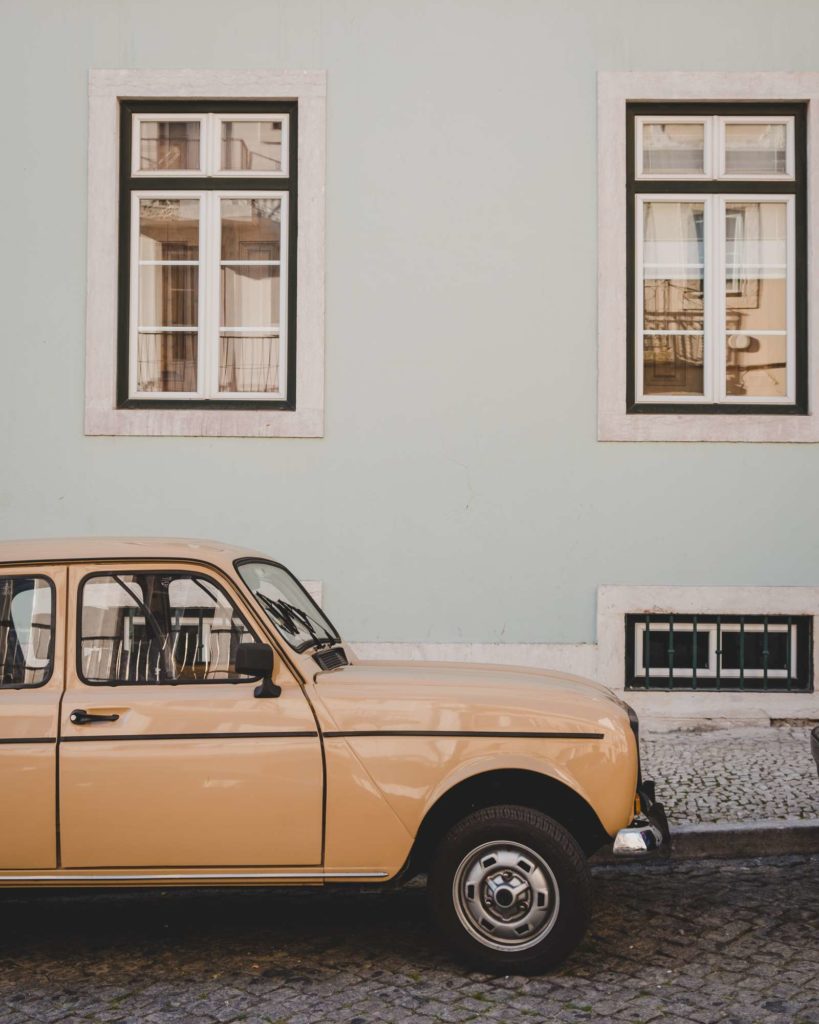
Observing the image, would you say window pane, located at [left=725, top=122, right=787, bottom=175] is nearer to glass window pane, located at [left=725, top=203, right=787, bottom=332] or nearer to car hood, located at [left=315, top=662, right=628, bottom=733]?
glass window pane, located at [left=725, top=203, right=787, bottom=332]

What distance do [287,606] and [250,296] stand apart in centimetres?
474

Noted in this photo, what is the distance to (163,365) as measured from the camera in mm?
9289

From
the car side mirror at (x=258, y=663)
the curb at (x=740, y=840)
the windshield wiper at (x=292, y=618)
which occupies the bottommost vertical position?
the curb at (x=740, y=840)

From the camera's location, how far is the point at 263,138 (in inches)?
364

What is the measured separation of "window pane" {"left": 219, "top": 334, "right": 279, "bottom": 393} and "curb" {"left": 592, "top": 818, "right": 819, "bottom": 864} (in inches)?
184

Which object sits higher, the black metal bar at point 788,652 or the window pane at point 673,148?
the window pane at point 673,148

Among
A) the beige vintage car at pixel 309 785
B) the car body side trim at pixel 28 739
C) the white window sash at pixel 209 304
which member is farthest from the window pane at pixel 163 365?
the car body side trim at pixel 28 739

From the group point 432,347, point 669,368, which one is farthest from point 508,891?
point 669,368

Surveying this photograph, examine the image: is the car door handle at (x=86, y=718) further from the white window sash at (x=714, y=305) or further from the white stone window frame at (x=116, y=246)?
the white window sash at (x=714, y=305)

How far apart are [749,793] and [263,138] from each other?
5.96 m

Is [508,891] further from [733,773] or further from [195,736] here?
[733,773]

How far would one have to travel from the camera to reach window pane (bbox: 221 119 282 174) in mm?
9242

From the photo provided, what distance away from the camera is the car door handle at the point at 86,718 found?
14.8 feet

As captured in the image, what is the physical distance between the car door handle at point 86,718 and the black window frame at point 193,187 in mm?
4816
